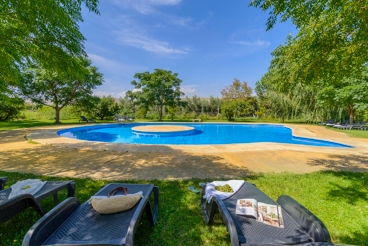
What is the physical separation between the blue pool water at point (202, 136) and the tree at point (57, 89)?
5.07 m

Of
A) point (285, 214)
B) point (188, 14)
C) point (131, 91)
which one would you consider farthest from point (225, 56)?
point (285, 214)

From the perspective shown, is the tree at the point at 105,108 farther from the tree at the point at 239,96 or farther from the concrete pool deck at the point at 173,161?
the concrete pool deck at the point at 173,161

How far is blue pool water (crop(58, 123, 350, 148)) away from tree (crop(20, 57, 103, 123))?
5.07m

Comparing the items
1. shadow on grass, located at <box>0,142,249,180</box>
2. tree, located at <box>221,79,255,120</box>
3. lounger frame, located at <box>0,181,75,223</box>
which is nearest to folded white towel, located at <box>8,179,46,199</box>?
lounger frame, located at <box>0,181,75,223</box>

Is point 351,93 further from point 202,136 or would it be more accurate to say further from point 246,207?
point 246,207

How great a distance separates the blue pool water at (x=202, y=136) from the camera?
33.4ft

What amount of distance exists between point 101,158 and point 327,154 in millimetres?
7115

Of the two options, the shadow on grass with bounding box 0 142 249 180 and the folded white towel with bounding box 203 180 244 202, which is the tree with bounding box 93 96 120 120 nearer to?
the shadow on grass with bounding box 0 142 249 180

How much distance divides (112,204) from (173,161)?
115 inches

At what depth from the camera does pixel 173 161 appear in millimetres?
4668

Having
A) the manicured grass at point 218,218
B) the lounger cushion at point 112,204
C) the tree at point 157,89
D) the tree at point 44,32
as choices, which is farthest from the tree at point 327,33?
the tree at point 157,89

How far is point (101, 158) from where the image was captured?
4.79 metres

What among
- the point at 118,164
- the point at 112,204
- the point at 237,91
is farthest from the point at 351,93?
the point at 237,91

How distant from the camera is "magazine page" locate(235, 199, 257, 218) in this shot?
1780 millimetres
